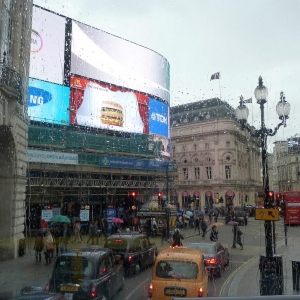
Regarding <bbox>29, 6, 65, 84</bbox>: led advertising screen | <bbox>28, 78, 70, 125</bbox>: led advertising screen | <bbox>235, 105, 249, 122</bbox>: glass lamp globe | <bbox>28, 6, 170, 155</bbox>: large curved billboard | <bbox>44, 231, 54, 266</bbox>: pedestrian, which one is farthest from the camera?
<bbox>28, 6, 170, 155</bbox>: large curved billboard

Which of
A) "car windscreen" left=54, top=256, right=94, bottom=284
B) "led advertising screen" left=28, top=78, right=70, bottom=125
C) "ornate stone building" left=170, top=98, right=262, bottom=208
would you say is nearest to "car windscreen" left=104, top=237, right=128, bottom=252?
"car windscreen" left=54, top=256, right=94, bottom=284

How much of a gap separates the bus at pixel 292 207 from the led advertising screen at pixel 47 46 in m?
19.6

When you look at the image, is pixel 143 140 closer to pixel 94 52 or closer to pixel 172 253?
pixel 94 52

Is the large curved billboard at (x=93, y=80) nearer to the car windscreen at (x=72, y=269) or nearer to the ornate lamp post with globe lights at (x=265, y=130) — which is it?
the ornate lamp post with globe lights at (x=265, y=130)

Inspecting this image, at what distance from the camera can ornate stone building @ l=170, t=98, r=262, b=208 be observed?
41.9 metres

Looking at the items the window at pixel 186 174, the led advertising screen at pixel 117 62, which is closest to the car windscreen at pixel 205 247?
the led advertising screen at pixel 117 62

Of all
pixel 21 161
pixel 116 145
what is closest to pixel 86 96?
pixel 116 145

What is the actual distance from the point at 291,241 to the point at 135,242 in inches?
432

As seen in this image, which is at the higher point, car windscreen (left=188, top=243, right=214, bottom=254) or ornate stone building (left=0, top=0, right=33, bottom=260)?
ornate stone building (left=0, top=0, right=33, bottom=260)

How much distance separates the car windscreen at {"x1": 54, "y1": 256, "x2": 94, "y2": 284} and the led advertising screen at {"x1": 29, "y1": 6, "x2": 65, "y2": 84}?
78.1 ft

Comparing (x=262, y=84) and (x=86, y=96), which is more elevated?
(x=86, y=96)

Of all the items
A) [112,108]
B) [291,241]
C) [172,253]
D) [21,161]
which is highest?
[112,108]

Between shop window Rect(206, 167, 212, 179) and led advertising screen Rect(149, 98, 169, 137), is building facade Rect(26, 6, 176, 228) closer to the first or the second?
led advertising screen Rect(149, 98, 169, 137)

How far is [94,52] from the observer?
33.5 metres
